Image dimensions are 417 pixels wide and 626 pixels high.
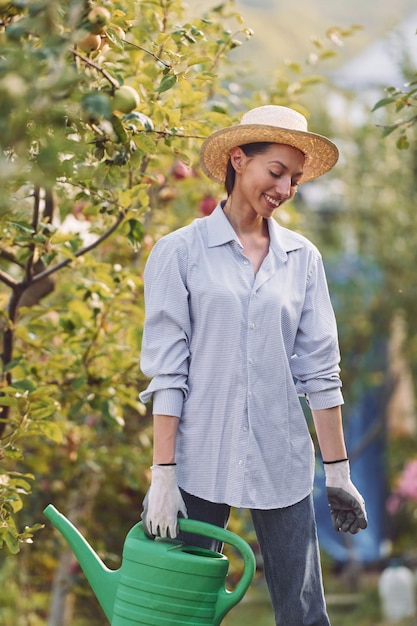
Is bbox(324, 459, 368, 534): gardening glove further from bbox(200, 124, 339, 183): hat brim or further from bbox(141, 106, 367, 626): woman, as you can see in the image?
bbox(200, 124, 339, 183): hat brim

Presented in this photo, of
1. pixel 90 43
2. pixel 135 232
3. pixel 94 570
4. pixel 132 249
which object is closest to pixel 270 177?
pixel 135 232

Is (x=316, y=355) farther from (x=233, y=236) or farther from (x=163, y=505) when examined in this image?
(x=163, y=505)

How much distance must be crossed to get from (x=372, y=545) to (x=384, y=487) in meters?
0.48

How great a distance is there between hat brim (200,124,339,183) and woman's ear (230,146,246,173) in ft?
0.05

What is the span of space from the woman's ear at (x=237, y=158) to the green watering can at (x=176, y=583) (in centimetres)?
79

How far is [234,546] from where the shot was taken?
6.83ft

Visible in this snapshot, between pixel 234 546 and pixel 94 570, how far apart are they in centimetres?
36

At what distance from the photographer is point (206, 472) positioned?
223cm

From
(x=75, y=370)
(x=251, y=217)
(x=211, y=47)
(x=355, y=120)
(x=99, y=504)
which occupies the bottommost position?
(x=99, y=504)

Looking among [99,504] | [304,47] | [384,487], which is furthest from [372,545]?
[304,47]

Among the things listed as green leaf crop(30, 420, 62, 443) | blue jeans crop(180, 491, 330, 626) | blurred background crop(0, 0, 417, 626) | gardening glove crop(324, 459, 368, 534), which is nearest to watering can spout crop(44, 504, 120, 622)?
blurred background crop(0, 0, 417, 626)

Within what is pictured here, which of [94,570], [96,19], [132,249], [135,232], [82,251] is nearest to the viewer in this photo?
[96,19]

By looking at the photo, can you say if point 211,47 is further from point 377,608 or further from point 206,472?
point 377,608

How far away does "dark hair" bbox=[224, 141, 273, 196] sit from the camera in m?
2.34
